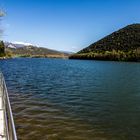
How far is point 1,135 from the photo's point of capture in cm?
934

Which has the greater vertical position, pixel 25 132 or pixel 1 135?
pixel 1 135

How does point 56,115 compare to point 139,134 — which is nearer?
point 139,134

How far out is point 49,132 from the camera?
15.4m

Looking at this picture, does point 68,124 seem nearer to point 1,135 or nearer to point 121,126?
point 121,126

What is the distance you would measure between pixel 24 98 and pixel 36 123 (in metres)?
9.19

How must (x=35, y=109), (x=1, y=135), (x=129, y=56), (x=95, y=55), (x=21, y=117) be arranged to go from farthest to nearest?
1. (x=95, y=55)
2. (x=129, y=56)
3. (x=35, y=109)
4. (x=21, y=117)
5. (x=1, y=135)

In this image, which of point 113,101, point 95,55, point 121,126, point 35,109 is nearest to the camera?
point 121,126

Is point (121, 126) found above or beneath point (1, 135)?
beneath

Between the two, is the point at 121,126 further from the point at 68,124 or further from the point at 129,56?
the point at 129,56

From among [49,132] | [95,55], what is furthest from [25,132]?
[95,55]

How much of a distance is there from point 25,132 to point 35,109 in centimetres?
586

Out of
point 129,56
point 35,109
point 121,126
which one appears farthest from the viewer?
point 129,56

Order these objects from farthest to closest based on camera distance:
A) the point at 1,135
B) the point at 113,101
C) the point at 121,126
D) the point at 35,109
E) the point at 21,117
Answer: the point at 113,101 < the point at 35,109 < the point at 21,117 < the point at 121,126 < the point at 1,135

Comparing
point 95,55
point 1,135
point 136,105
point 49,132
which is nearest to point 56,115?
point 49,132
